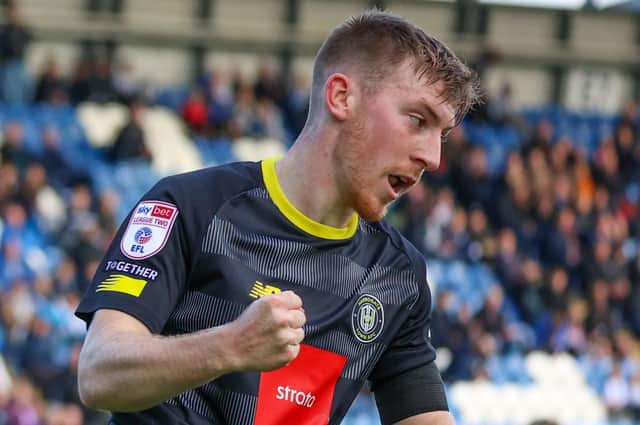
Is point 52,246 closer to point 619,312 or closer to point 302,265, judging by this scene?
point 619,312

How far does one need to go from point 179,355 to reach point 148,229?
0.54m

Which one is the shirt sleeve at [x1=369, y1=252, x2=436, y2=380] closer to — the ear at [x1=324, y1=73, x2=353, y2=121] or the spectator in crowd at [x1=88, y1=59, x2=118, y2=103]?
the ear at [x1=324, y1=73, x2=353, y2=121]

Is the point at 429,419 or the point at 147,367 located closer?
the point at 147,367

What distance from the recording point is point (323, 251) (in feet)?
12.5

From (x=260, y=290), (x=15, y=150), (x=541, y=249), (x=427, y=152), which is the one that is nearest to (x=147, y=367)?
(x=260, y=290)

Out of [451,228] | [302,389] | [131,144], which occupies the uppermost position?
[302,389]

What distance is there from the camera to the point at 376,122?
3652 mm

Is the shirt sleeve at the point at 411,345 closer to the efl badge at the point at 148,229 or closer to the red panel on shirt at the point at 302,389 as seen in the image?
the red panel on shirt at the point at 302,389

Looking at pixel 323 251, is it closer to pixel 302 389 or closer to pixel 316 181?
pixel 316 181

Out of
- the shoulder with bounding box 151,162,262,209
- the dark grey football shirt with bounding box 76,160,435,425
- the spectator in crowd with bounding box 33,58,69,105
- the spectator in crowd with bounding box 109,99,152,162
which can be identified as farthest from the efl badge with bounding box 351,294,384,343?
the spectator in crowd with bounding box 33,58,69,105

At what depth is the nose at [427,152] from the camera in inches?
142

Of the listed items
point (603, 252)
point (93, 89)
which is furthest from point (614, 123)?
point (93, 89)

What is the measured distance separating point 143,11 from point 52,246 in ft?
25.2

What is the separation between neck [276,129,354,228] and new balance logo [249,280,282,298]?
0.26 metres
